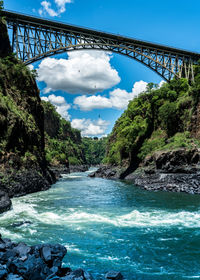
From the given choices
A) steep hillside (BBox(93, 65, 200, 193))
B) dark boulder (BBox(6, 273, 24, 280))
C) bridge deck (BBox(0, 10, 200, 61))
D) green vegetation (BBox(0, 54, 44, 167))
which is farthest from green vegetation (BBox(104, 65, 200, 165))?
dark boulder (BBox(6, 273, 24, 280))

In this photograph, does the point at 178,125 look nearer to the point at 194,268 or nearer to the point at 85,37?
the point at 85,37

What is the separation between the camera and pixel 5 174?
61.3 feet

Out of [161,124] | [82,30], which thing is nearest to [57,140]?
[161,124]

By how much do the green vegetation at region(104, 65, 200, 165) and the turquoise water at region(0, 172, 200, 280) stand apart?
57.1 ft

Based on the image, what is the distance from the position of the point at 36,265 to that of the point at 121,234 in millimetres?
4849

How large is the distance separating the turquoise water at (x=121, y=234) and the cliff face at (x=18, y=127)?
4926mm

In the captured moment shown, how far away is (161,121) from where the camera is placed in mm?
39594

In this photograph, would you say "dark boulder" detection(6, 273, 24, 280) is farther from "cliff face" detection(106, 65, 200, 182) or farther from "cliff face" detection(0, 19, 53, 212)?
"cliff face" detection(106, 65, 200, 182)

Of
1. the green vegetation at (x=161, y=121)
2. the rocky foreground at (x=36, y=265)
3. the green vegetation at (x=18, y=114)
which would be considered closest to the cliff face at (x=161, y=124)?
the green vegetation at (x=161, y=121)

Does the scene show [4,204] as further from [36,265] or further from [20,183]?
[36,265]

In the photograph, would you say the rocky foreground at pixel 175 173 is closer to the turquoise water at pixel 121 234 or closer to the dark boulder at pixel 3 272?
the turquoise water at pixel 121 234

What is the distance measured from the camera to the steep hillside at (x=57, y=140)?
6379 centimetres

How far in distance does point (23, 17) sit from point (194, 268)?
34118 mm

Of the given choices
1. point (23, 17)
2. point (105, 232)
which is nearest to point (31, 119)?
point (23, 17)
